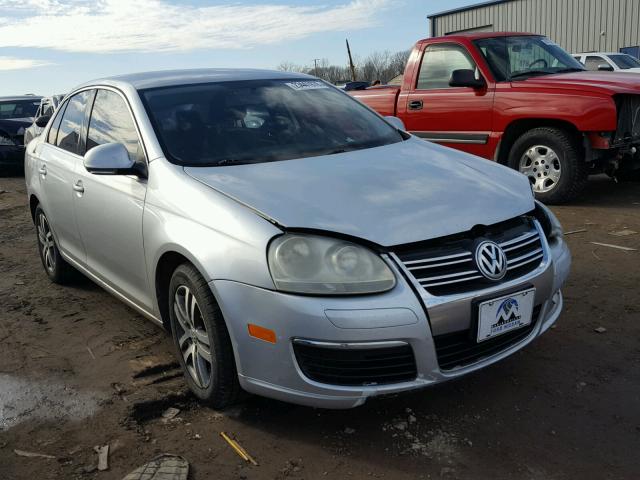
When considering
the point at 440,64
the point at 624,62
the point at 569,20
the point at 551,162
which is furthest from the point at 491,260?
the point at 569,20

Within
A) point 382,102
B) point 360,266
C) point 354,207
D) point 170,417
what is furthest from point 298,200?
point 382,102

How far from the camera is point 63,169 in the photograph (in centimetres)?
417

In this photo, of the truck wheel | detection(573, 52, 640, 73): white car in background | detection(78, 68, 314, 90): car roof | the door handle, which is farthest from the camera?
detection(573, 52, 640, 73): white car in background

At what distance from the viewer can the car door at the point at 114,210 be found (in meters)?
3.21

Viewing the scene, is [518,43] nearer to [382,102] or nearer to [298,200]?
[382,102]

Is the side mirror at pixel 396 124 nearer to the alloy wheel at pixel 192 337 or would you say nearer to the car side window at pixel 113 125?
the car side window at pixel 113 125

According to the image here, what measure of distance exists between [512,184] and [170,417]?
1.97m

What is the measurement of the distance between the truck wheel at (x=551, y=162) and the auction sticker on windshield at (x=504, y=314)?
12.6 feet

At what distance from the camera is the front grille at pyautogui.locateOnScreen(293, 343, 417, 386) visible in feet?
7.75

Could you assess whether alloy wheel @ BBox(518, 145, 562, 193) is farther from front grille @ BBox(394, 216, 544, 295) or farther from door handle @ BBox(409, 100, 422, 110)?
front grille @ BBox(394, 216, 544, 295)

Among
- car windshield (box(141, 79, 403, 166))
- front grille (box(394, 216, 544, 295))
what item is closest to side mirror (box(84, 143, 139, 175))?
car windshield (box(141, 79, 403, 166))

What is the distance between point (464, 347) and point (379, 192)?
2.43 ft

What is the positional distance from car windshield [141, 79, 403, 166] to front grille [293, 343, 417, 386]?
3.82 ft

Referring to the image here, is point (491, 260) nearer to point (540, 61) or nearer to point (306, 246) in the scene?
point (306, 246)
